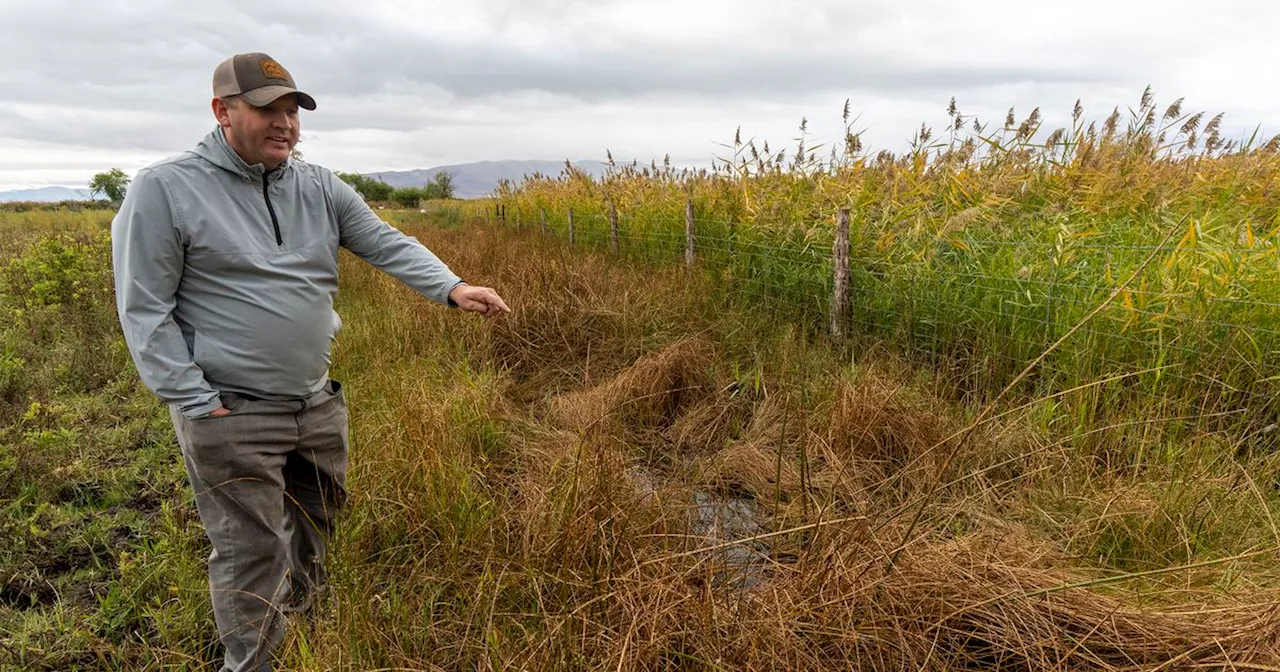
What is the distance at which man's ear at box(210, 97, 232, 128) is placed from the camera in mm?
1671

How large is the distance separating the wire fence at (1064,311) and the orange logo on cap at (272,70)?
259cm

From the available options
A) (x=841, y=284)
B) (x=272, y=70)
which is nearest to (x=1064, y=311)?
(x=841, y=284)

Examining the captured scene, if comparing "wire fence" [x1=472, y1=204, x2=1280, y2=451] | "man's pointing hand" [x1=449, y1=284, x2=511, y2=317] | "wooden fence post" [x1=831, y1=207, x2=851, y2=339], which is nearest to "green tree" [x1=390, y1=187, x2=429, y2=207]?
"wire fence" [x1=472, y1=204, x2=1280, y2=451]

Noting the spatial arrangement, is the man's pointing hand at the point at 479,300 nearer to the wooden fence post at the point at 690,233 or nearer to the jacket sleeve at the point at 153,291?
the jacket sleeve at the point at 153,291

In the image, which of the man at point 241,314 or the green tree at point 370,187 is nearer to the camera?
the man at point 241,314


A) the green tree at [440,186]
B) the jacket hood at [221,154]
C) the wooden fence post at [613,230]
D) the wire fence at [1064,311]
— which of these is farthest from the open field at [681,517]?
the green tree at [440,186]

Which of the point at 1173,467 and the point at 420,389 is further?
the point at 420,389

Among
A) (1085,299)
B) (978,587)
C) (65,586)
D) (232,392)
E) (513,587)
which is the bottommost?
(65,586)

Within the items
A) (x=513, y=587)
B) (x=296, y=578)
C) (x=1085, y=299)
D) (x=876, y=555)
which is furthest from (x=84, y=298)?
(x=1085, y=299)

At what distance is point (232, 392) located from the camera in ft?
5.64

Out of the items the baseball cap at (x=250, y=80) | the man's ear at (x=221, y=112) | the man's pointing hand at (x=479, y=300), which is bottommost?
the man's pointing hand at (x=479, y=300)

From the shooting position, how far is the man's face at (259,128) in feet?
5.42

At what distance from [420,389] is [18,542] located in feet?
5.63

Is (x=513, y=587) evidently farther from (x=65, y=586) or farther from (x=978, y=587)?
(x=65, y=586)
